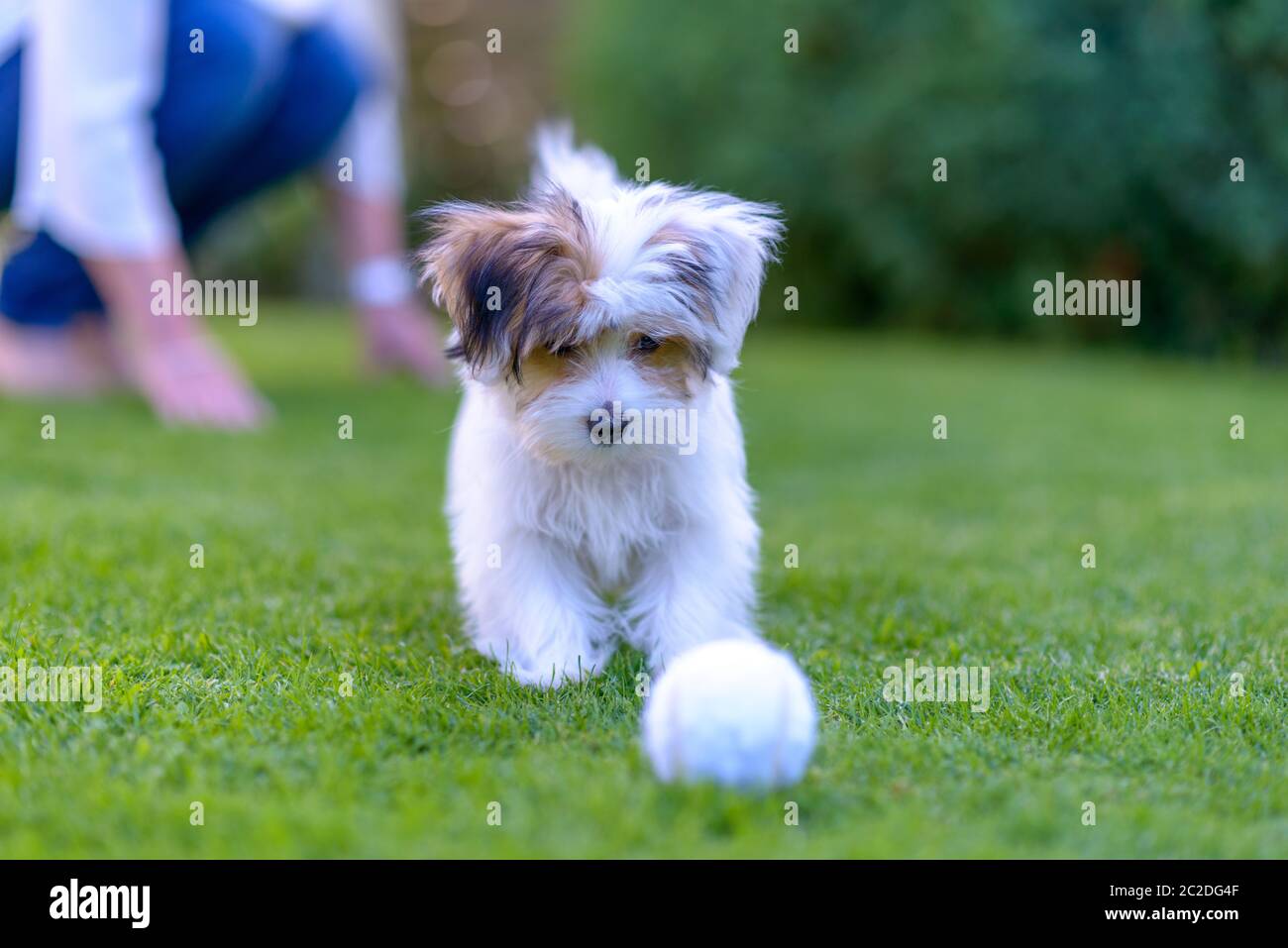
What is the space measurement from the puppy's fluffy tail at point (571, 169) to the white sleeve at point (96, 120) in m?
3.18

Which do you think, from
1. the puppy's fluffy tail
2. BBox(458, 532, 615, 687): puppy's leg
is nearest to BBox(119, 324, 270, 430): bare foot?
the puppy's fluffy tail

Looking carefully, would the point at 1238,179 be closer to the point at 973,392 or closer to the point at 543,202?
the point at 973,392

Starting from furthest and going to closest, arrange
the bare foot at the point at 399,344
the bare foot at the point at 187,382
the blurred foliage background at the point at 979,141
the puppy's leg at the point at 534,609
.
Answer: the blurred foliage background at the point at 979,141, the bare foot at the point at 399,344, the bare foot at the point at 187,382, the puppy's leg at the point at 534,609

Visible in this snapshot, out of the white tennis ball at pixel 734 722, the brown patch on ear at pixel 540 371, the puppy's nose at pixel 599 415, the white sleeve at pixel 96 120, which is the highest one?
the white sleeve at pixel 96 120

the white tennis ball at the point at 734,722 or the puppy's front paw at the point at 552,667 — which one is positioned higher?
the puppy's front paw at the point at 552,667

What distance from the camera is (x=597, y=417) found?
3.07 m

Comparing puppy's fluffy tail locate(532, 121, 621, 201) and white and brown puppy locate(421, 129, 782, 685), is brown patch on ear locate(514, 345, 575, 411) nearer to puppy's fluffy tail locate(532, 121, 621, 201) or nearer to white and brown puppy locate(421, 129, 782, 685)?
white and brown puppy locate(421, 129, 782, 685)

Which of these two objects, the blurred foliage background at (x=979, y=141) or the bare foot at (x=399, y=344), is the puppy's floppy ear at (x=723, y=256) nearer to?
the bare foot at (x=399, y=344)

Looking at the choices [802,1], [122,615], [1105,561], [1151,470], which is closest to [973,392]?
[1151,470]

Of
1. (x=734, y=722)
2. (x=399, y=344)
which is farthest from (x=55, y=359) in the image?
(x=734, y=722)

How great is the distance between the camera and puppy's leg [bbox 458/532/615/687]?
3.41 metres

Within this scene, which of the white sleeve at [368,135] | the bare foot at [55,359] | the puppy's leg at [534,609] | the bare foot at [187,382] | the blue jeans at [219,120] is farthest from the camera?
the white sleeve at [368,135]

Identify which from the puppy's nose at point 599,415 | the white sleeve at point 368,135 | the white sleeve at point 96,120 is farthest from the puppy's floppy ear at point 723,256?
the white sleeve at point 368,135

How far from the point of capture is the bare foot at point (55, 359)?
8.20 m
